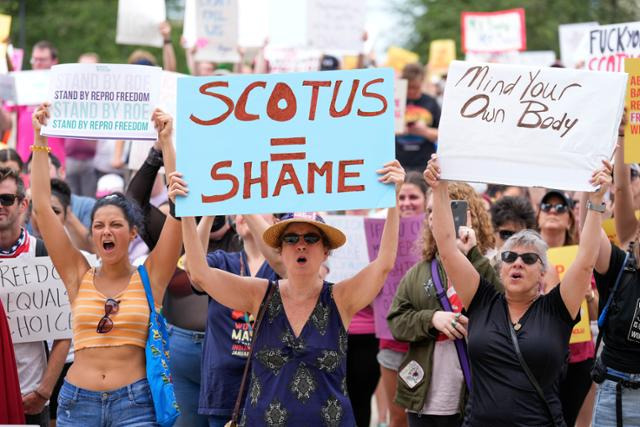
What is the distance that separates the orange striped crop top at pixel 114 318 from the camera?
611cm

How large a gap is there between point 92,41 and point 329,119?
23210 millimetres

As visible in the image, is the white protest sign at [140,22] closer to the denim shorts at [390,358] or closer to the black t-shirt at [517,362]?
the denim shorts at [390,358]

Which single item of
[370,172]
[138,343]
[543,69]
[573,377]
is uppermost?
[543,69]

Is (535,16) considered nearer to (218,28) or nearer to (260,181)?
(218,28)

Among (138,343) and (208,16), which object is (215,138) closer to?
(138,343)

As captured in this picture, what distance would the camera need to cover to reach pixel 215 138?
5871 millimetres

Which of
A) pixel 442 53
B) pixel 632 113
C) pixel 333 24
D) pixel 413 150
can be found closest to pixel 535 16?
pixel 442 53

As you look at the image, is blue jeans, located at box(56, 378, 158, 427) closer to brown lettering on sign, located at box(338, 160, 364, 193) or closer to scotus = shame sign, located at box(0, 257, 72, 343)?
scotus = shame sign, located at box(0, 257, 72, 343)

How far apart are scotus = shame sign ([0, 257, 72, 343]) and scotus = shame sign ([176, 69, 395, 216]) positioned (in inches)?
62.4

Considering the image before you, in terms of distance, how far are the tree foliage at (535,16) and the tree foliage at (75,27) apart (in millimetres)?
8660

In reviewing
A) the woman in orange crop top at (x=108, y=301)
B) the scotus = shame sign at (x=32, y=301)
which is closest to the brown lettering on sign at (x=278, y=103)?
the woman in orange crop top at (x=108, y=301)

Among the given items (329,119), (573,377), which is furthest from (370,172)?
(573,377)

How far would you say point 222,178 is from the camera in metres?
5.81

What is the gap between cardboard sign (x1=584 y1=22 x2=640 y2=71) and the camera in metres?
7.54
